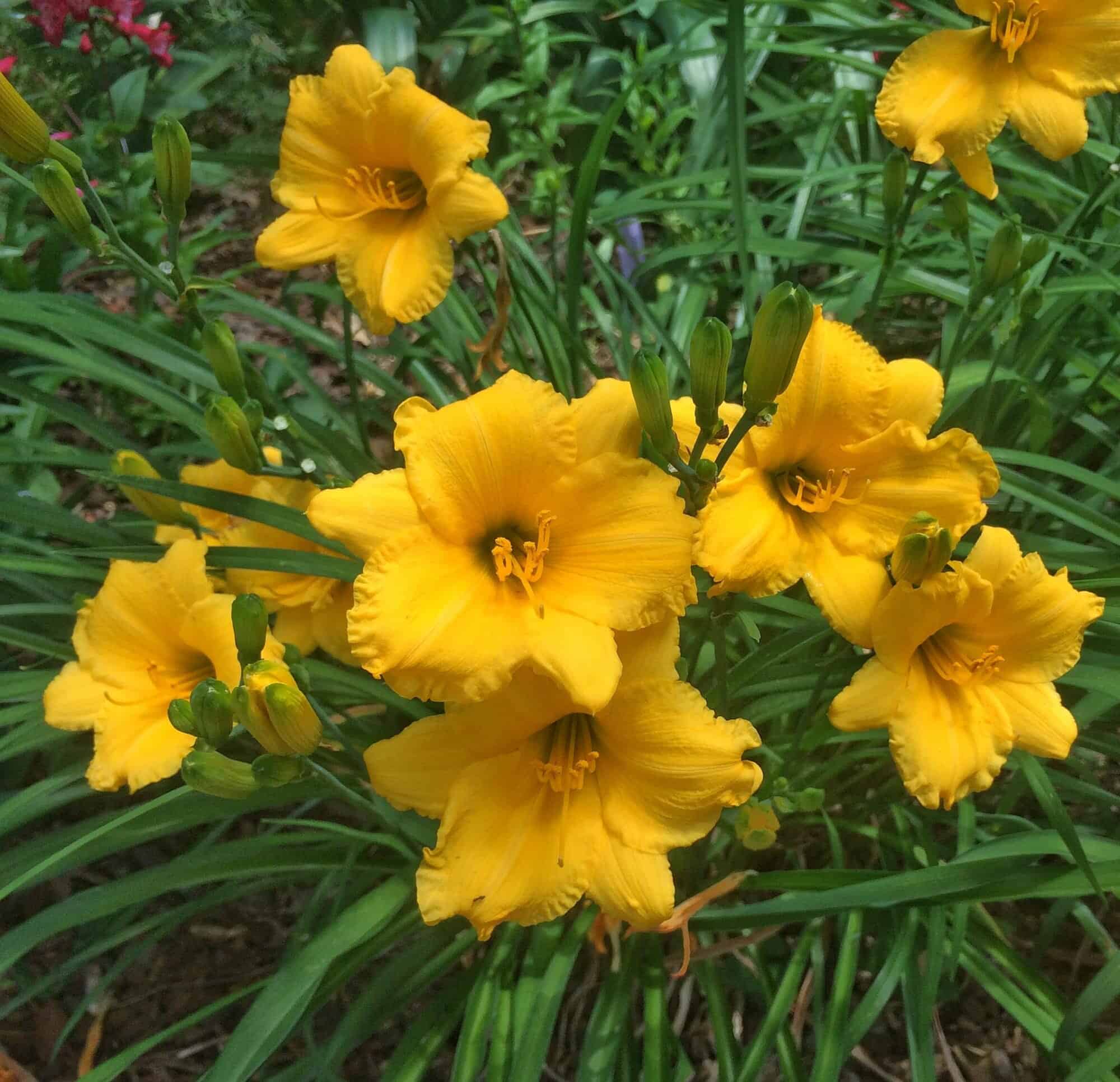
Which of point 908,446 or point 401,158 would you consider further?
point 401,158

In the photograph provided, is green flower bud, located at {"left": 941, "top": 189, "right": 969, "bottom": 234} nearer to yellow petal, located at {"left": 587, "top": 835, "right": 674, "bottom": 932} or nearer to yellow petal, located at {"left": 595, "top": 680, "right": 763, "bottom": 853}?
yellow petal, located at {"left": 595, "top": 680, "right": 763, "bottom": 853}

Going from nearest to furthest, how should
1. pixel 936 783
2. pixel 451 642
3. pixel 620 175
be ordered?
pixel 451 642 < pixel 936 783 < pixel 620 175

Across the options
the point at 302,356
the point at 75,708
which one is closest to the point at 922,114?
the point at 302,356

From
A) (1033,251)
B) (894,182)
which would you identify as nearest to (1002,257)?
(1033,251)

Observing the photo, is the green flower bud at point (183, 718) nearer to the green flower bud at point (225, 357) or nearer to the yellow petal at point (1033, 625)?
the green flower bud at point (225, 357)

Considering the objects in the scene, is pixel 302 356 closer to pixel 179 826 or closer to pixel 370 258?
pixel 370 258

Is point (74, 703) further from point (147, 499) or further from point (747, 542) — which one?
point (747, 542)

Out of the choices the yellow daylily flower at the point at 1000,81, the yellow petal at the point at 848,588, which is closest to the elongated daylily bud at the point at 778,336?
the yellow petal at the point at 848,588
